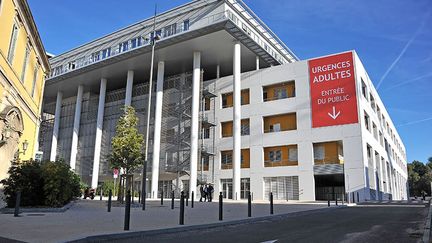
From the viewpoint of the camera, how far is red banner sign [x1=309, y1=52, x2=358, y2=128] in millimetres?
35150

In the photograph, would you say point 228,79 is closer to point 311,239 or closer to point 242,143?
point 242,143

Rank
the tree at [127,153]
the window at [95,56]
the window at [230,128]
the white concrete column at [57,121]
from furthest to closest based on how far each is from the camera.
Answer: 1. the white concrete column at [57,121]
2. the window at [95,56]
3. the window at [230,128]
4. the tree at [127,153]

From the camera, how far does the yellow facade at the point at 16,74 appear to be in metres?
17.6

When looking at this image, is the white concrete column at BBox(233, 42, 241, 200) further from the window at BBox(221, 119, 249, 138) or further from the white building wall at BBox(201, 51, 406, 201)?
the window at BBox(221, 119, 249, 138)

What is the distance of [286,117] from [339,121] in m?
5.84

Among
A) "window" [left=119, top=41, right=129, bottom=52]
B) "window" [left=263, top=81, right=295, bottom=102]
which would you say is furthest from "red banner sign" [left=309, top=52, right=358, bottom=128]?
"window" [left=119, top=41, right=129, bottom=52]

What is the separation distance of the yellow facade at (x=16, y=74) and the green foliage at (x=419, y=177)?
300 feet

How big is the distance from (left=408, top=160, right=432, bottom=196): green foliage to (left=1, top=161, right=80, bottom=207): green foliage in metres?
93.6

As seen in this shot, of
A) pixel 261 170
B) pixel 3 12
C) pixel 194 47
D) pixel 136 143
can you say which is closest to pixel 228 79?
pixel 194 47

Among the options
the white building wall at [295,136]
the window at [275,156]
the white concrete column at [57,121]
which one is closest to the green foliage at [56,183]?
the white building wall at [295,136]

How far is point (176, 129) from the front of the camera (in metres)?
42.3

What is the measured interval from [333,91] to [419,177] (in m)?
79.4

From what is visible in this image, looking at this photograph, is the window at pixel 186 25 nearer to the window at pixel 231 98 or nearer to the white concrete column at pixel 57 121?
the window at pixel 231 98

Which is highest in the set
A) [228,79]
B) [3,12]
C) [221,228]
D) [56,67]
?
[56,67]
